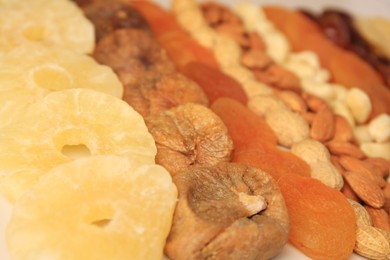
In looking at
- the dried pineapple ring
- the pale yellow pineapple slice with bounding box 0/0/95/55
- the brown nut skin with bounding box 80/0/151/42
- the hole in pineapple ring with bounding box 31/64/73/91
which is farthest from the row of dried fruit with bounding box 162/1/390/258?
the hole in pineapple ring with bounding box 31/64/73/91

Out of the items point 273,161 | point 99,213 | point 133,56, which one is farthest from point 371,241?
point 133,56

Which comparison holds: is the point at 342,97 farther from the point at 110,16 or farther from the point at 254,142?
the point at 110,16

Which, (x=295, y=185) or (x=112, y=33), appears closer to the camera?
(x=295, y=185)

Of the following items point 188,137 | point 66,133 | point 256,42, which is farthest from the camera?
point 256,42

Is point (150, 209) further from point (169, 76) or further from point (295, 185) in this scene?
point (169, 76)

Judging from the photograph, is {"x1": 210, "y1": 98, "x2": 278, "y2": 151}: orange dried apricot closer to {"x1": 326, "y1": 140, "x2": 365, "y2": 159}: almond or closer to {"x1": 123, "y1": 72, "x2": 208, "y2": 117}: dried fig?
{"x1": 123, "y1": 72, "x2": 208, "y2": 117}: dried fig

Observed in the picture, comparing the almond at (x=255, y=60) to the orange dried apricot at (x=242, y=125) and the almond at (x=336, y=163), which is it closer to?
the orange dried apricot at (x=242, y=125)

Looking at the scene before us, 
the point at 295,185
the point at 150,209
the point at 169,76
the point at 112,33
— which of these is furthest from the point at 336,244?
the point at 112,33
